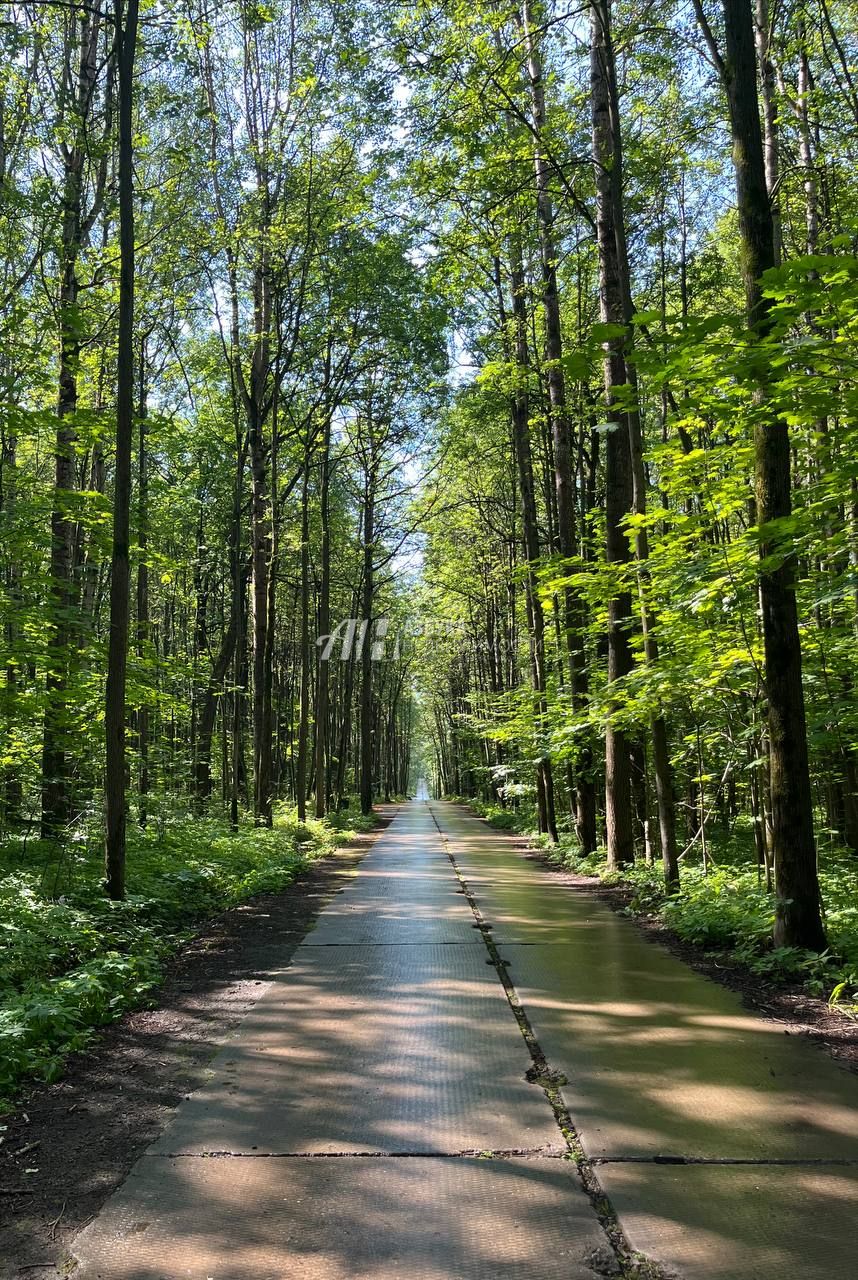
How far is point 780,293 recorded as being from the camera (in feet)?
14.5

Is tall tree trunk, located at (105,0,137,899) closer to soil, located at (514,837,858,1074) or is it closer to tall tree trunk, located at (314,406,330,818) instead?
soil, located at (514,837,858,1074)

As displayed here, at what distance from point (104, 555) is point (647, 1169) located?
8.77 metres

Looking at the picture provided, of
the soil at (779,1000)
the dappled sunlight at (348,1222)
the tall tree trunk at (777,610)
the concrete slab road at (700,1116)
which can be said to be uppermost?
the tall tree trunk at (777,610)

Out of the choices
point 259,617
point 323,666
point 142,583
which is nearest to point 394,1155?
point 259,617

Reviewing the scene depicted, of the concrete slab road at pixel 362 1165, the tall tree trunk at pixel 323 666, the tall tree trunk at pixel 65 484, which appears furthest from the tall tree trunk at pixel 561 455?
the tall tree trunk at pixel 323 666

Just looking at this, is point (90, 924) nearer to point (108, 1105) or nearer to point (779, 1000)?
point (108, 1105)

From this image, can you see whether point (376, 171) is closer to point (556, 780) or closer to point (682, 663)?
point (682, 663)

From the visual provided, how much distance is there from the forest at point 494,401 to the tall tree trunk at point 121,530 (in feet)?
0.15

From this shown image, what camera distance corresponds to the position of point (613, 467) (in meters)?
10.4

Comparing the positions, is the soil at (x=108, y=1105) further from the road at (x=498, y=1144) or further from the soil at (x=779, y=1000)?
the soil at (x=779, y=1000)

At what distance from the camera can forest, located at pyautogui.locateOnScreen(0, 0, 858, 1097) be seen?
5547 mm

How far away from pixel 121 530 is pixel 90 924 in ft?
11.2

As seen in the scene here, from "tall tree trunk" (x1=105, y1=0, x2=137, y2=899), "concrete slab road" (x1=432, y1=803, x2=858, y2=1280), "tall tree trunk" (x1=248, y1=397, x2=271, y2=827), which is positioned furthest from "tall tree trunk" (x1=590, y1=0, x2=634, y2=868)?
"tall tree trunk" (x1=248, y1=397, x2=271, y2=827)

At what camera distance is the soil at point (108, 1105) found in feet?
8.50
